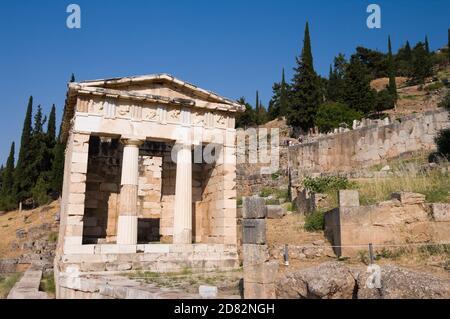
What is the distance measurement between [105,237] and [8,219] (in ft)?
94.3

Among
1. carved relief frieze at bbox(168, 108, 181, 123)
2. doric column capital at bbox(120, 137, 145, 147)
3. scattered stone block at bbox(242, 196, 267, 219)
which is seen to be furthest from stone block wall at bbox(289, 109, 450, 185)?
scattered stone block at bbox(242, 196, 267, 219)

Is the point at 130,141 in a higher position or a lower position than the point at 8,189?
lower

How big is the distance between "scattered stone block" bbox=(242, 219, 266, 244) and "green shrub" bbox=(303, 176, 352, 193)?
1023cm

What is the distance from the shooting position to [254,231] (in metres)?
8.20

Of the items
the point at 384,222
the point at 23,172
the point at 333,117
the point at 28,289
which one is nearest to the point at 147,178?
the point at 28,289

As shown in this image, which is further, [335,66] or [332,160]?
[335,66]

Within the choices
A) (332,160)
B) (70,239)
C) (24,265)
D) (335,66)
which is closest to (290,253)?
(70,239)

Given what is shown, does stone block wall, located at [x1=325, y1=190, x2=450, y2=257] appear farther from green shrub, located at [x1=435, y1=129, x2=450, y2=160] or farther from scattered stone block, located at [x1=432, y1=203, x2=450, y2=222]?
green shrub, located at [x1=435, y1=129, x2=450, y2=160]

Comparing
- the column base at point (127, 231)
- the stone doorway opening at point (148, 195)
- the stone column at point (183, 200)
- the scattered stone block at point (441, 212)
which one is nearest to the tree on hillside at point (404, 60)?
the stone doorway opening at point (148, 195)

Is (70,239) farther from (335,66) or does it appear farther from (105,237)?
(335,66)

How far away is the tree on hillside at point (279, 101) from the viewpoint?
5603 centimetres

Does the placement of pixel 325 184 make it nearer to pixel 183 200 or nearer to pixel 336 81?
pixel 183 200

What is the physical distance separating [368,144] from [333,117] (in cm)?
1178
